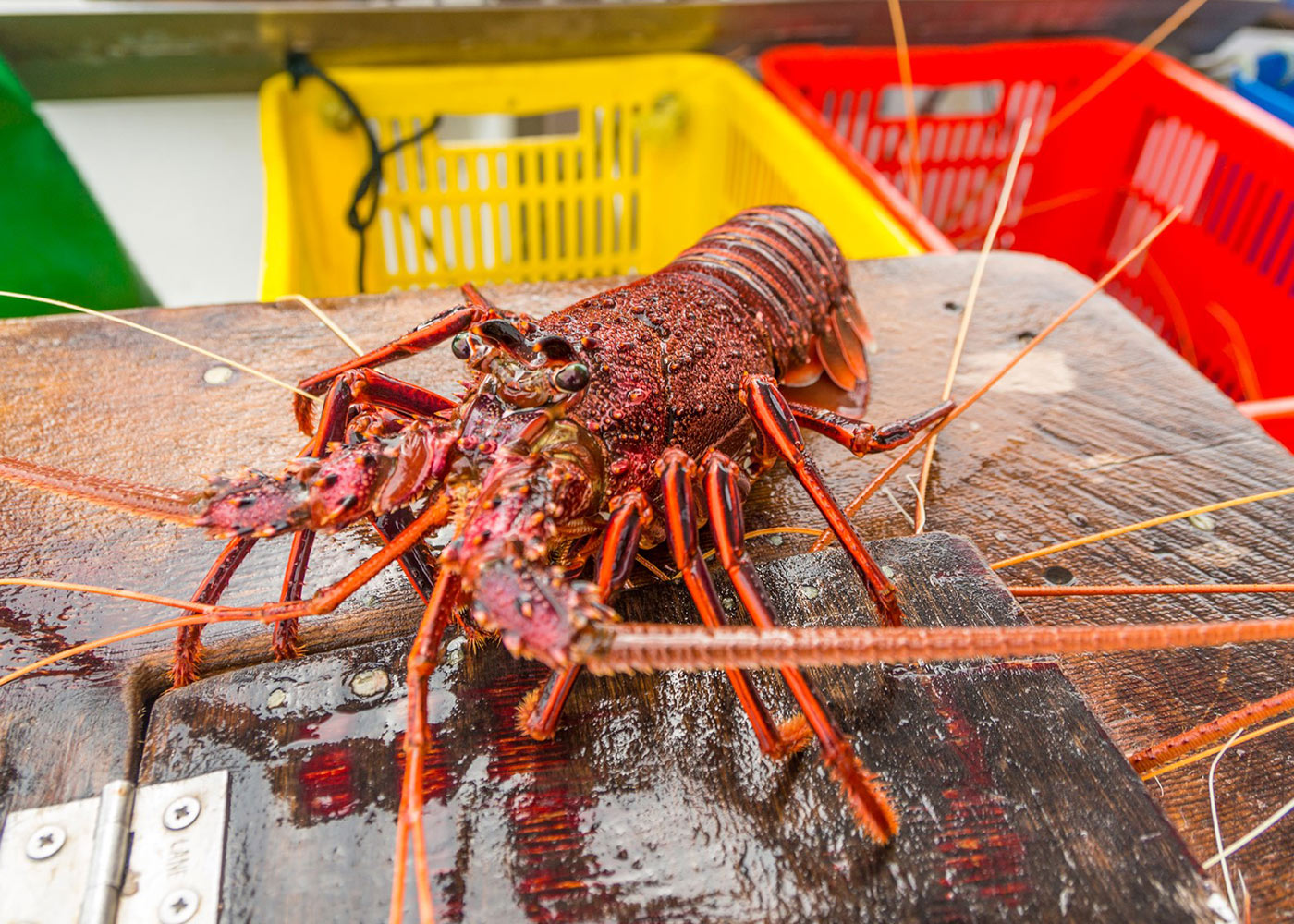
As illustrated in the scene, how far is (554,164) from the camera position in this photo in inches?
123

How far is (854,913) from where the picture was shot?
101 cm

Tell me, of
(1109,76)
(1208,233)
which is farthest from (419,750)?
(1109,76)

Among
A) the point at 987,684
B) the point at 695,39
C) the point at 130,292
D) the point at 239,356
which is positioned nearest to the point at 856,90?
the point at 695,39

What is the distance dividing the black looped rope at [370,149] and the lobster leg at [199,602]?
6.23 feet

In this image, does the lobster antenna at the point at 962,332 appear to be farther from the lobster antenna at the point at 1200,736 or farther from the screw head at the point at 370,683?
the screw head at the point at 370,683

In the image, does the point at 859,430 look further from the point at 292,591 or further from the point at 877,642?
the point at 292,591

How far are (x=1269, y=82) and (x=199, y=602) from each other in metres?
4.92

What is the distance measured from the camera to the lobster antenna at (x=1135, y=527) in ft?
5.52

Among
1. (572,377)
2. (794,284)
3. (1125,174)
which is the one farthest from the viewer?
(1125,174)

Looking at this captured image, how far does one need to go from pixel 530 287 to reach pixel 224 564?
1.31 meters

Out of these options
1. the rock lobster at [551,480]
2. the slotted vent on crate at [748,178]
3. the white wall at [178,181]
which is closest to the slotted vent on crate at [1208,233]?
the slotted vent on crate at [748,178]

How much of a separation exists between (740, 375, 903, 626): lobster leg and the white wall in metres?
2.80

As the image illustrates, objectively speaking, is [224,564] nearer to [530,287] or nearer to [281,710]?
[281,710]

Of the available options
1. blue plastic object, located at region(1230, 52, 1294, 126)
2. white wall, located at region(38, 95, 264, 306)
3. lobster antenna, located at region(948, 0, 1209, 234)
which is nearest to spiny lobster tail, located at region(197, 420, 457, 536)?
white wall, located at region(38, 95, 264, 306)
